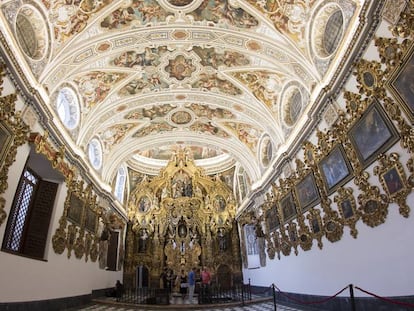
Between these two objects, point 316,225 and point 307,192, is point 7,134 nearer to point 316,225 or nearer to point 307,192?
point 307,192

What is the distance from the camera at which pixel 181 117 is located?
16750 millimetres

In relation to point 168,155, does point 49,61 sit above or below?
below

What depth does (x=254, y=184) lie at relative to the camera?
1711 cm

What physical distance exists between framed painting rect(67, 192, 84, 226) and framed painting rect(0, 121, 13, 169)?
463cm

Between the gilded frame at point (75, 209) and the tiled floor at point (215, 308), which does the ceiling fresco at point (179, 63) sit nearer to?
the gilded frame at point (75, 209)

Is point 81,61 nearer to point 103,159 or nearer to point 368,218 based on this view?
point 103,159

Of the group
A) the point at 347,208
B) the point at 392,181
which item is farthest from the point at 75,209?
the point at 392,181

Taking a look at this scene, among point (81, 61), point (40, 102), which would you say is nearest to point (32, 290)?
point (40, 102)

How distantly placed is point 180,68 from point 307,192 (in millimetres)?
7293

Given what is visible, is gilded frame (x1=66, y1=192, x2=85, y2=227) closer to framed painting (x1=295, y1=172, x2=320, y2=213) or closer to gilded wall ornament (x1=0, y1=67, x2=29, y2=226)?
gilded wall ornament (x1=0, y1=67, x2=29, y2=226)

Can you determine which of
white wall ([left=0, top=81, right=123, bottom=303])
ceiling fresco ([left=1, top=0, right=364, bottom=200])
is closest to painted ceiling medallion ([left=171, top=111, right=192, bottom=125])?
ceiling fresco ([left=1, top=0, right=364, bottom=200])

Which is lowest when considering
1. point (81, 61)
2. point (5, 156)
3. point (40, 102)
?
point (5, 156)

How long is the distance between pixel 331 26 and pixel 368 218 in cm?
546

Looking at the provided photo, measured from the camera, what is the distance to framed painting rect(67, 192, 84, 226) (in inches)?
448
